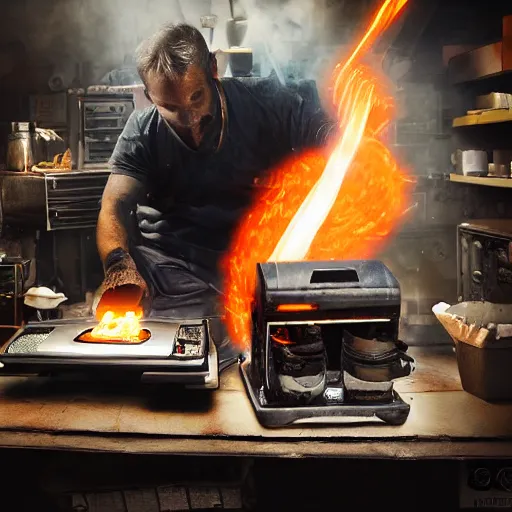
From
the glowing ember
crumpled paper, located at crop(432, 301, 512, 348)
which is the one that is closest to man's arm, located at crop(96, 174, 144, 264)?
the glowing ember

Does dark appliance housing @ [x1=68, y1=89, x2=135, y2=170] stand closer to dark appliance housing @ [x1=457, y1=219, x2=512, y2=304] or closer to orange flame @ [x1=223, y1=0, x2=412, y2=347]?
orange flame @ [x1=223, y1=0, x2=412, y2=347]

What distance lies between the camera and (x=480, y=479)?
309 centimetres

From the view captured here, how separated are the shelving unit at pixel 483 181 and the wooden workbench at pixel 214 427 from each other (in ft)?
4.21

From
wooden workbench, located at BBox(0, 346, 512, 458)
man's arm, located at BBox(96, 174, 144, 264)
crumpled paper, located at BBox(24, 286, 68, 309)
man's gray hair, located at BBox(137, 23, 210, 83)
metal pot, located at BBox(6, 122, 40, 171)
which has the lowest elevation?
wooden workbench, located at BBox(0, 346, 512, 458)

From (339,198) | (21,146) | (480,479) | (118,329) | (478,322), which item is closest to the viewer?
(480,479)

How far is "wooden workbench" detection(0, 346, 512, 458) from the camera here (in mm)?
2988

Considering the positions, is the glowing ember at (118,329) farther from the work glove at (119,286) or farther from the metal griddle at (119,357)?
the work glove at (119,286)

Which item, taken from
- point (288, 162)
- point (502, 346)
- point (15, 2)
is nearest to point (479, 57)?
point (288, 162)

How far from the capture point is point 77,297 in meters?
4.13

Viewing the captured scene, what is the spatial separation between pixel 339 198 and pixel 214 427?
176cm

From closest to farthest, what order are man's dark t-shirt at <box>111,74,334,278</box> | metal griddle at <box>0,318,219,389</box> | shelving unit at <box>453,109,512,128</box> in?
metal griddle at <box>0,318,219,389</box>, shelving unit at <box>453,109,512,128</box>, man's dark t-shirt at <box>111,74,334,278</box>

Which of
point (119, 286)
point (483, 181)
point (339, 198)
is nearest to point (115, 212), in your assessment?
point (119, 286)

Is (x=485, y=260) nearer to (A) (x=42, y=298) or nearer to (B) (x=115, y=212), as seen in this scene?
(B) (x=115, y=212)

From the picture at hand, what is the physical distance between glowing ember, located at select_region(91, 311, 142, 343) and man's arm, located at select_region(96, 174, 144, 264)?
0.49 metres
